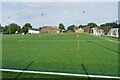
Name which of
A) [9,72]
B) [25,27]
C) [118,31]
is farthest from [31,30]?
[9,72]

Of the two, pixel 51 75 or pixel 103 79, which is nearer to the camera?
pixel 103 79

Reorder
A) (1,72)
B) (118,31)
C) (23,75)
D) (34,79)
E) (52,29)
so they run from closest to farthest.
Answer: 1. (34,79)
2. (23,75)
3. (1,72)
4. (118,31)
5. (52,29)

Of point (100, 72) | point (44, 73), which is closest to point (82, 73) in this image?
point (100, 72)

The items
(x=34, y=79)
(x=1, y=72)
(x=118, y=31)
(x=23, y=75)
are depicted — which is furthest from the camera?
(x=118, y=31)

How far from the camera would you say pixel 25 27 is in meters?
157

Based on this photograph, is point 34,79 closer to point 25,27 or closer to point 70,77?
point 70,77

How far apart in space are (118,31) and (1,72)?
159 feet

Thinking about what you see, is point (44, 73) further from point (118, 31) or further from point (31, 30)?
point (31, 30)

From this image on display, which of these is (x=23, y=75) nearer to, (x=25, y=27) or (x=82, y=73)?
(x=82, y=73)

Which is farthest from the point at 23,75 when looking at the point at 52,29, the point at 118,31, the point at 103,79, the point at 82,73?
the point at 52,29

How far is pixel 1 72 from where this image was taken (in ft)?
28.3

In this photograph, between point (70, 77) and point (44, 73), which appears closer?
point (70, 77)

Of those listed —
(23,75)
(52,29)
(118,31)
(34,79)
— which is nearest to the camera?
(34,79)

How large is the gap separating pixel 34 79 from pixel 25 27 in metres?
152
